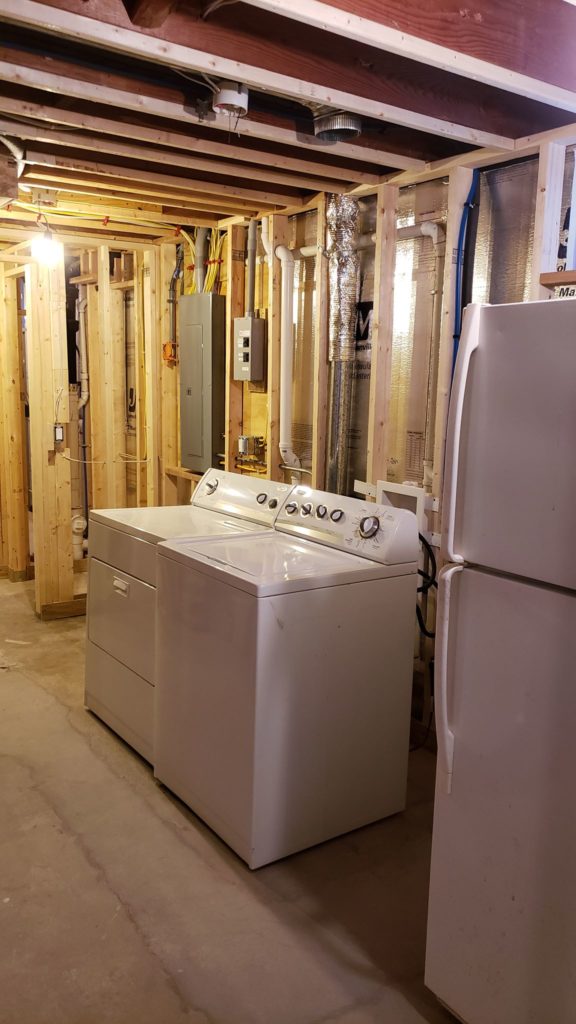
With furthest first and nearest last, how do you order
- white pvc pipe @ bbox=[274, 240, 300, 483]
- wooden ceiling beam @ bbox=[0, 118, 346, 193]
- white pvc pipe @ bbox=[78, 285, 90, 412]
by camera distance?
1. white pvc pipe @ bbox=[78, 285, 90, 412]
2. white pvc pipe @ bbox=[274, 240, 300, 483]
3. wooden ceiling beam @ bbox=[0, 118, 346, 193]

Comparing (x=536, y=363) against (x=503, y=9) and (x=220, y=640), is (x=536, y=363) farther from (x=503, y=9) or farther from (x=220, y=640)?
(x=220, y=640)

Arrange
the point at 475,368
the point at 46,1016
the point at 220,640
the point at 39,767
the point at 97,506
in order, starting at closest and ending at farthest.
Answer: the point at 475,368, the point at 46,1016, the point at 220,640, the point at 39,767, the point at 97,506

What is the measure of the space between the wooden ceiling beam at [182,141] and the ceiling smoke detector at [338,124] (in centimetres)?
22

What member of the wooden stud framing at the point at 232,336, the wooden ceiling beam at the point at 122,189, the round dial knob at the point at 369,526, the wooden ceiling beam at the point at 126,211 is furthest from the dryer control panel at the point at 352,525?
the wooden ceiling beam at the point at 126,211

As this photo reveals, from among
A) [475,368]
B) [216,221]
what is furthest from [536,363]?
[216,221]

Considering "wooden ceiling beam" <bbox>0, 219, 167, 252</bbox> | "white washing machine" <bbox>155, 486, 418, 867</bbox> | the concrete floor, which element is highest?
"wooden ceiling beam" <bbox>0, 219, 167, 252</bbox>

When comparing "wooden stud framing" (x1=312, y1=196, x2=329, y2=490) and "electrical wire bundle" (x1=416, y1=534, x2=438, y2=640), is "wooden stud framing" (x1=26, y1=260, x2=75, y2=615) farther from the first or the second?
"electrical wire bundle" (x1=416, y1=534, x2=438, y2=640)

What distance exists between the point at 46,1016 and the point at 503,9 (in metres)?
3.03

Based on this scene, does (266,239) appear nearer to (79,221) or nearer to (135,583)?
(79,221)

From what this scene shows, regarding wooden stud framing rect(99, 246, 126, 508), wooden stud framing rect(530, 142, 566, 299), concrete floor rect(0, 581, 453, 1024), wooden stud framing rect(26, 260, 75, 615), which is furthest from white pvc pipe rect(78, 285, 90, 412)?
wooden stud framing rect(530, 142, 566, 299)

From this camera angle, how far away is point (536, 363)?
1586 mm

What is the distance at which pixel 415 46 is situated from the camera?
2.04 meters

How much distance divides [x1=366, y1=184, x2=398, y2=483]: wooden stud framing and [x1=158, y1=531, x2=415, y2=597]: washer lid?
621 millimetres

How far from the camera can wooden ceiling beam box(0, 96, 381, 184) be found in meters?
2.61
